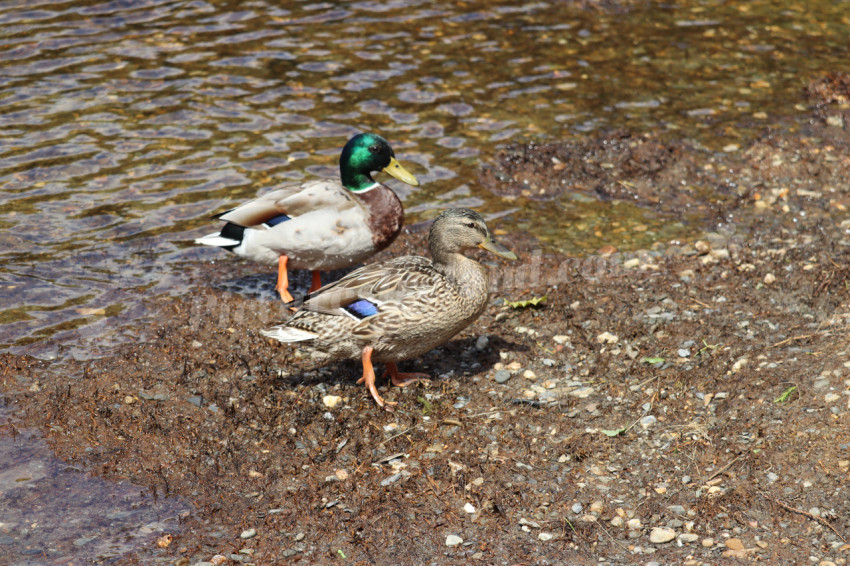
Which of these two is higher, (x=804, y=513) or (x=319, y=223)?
(x=319, y=223)

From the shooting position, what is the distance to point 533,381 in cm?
683

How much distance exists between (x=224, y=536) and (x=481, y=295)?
104 inches

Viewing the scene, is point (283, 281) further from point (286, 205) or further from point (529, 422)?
point (529, 422)

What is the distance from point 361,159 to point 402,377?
2.37 meters

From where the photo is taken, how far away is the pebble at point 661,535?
509 centimetres

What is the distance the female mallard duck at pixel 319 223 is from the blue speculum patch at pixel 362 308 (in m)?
1.34

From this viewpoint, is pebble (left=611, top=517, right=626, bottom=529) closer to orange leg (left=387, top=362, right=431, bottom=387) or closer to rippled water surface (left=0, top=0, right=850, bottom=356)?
orange leg (left=387, top=362, right=431, bottom=387)

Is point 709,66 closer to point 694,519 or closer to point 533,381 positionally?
point 533,381

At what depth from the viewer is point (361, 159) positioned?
324 inches

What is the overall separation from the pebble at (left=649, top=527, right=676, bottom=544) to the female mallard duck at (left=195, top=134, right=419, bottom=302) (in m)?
3.83

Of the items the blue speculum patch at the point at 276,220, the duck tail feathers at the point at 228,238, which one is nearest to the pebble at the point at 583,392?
the blue speculum patch at the point at 276,220

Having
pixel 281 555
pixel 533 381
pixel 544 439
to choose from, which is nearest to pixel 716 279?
pixel 533 381

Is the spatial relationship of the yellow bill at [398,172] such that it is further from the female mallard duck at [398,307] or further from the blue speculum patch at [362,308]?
the blue speculum patch at [362,308]

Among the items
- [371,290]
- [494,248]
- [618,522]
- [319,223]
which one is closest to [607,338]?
[494,248]
